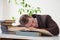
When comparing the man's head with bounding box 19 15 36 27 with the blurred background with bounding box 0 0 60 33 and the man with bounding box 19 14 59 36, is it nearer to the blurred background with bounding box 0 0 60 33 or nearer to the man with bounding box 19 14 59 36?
the man with bounding box 19 14 59 36

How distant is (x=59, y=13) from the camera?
2.11 meters

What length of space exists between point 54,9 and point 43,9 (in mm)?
176

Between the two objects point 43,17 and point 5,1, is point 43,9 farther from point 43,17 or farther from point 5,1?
point 43,17

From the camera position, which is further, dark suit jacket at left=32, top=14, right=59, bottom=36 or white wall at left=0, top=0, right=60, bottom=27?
white wall at left=0, top=0, right=60, bottom=27

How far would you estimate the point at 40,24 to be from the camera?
3.84 ft

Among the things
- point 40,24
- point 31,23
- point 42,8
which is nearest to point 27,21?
point 31,23

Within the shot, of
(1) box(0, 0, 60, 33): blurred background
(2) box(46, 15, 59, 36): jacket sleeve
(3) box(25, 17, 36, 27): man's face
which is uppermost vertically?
(1) box(0, 0, 60, 33): blurred background

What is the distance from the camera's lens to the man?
1.02m

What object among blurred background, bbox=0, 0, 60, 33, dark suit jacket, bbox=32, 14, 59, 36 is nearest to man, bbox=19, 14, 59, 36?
dark suit jacket, bbox=32, 14, 59, 36

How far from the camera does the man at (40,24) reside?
1.02 metres

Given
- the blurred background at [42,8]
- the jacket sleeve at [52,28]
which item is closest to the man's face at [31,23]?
the jacket sleeve at [52,28]

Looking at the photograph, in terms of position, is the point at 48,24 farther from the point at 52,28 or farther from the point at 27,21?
the point at 27,21

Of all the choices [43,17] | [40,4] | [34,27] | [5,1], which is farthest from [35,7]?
[34,27]

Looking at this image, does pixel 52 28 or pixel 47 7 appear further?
pixel 47 7
